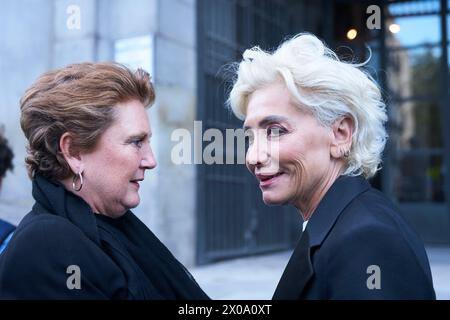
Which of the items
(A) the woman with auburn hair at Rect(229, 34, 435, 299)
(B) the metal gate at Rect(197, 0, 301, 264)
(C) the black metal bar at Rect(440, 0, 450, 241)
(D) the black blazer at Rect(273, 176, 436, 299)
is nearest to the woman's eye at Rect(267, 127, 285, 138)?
(A) the woman with auburn hair at Rect(229, 34, 435, 299)

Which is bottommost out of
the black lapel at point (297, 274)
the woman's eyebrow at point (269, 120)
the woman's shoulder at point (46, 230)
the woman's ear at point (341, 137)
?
the black lapel at point (297, 274)

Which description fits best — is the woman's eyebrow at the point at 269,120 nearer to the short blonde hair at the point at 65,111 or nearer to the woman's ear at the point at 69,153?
the short blonde hair at the point at 65,111

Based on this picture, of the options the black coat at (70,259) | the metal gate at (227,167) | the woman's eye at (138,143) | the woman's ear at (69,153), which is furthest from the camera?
the metal gate at (227,167)

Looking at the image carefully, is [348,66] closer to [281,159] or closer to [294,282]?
[281,159]

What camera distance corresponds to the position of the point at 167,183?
5.89 meters

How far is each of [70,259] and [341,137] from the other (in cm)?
83

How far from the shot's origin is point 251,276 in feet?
19.2

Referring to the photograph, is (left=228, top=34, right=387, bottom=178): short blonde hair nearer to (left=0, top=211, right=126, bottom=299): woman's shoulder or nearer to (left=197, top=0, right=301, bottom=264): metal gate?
(left=0, top=211, right=126, bottom=299): woman's shoulder

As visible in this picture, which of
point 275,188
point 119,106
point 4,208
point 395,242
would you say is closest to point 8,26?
point 4,208

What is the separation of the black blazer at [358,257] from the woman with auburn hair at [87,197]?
50 cm

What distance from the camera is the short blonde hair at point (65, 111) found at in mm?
1661

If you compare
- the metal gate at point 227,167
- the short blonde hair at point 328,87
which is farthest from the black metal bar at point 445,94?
the short blonde hair at point 328,87

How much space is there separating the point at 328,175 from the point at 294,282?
1.18ft

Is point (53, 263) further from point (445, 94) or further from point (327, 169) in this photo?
point (445, 94)
